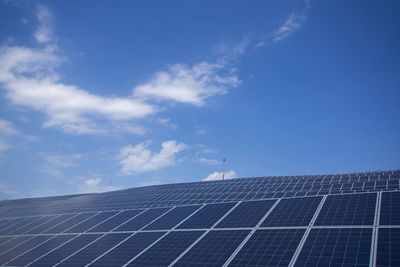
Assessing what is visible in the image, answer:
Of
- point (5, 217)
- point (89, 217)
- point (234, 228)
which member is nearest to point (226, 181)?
point (89, 217)

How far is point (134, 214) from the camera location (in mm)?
27984

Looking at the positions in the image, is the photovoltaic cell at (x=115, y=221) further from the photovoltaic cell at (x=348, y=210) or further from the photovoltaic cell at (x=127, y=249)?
the photovoltaic cell at (x=348, y=210)

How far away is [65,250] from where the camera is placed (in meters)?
22.2

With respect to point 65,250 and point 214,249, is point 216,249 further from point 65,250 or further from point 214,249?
point 65,250

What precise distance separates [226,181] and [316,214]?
1956 cm

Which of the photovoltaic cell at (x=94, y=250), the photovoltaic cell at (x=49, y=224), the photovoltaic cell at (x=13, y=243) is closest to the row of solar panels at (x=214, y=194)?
the photovoltaic cell at (x=49, y=224)

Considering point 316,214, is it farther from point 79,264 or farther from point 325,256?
point 79,264

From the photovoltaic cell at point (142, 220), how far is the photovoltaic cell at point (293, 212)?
1012 centimetres

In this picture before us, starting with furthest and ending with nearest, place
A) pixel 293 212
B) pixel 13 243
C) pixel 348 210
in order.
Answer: pixel 13 243 < pixel 293 212 < pixel 348 210

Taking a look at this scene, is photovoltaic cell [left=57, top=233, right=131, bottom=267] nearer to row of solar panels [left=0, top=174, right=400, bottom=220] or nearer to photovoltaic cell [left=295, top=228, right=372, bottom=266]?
row of solar panels [left=0, top=174, right=400, bottom=220]

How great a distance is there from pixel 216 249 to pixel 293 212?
5.82m

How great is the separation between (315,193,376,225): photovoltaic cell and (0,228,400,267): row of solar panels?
106 cm

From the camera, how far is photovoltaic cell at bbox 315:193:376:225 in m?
16.6

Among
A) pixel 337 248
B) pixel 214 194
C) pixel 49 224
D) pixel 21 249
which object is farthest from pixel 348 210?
pixel 49 224
